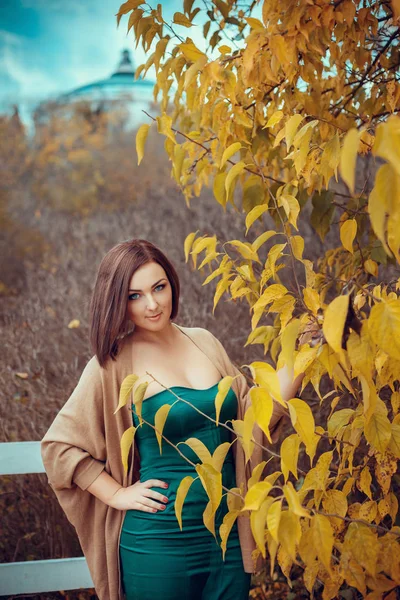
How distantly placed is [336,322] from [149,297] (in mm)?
872

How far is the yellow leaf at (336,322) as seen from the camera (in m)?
0.68

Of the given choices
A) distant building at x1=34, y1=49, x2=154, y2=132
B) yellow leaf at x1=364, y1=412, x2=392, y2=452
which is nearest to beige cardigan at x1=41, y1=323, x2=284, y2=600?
yellow leaf at x1=364, y1=412, x2=392, y2=452

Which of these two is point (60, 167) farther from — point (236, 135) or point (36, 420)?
point (236, 135)

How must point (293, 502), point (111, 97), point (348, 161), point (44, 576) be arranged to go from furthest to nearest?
point (111, 97)
point (44, 576)
point (293, 502)
point (348, 161)

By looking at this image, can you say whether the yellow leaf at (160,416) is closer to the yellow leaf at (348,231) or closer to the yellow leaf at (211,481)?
the yellow leaf at (211,481)

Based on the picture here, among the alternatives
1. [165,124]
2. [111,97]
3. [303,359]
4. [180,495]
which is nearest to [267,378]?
[303,359]

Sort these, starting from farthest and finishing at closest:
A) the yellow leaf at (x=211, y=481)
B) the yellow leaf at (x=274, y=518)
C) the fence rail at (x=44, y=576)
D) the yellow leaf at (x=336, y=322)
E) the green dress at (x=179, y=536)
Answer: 1. the fence rail at (x=44, y=576)
2. the green dress at (x=179, y=536)
3. the yellow leaf at (x=211, y=481)
4. the yellow leaf at (x=274, y=518)
5. the yellow leaf at (x=336, y=322)

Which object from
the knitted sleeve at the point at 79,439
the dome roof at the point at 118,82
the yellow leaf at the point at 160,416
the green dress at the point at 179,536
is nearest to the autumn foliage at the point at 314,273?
the yellow leaf at the point at 160,416

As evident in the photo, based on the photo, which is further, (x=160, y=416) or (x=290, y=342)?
(x=160, y=416)

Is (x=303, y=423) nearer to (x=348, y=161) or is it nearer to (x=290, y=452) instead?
(x=290, y=452)

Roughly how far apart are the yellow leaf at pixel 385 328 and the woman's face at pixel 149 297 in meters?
0.83

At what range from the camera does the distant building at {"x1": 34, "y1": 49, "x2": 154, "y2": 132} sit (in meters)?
8.55

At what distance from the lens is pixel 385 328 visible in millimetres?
753

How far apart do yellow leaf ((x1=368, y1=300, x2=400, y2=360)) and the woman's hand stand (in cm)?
89
